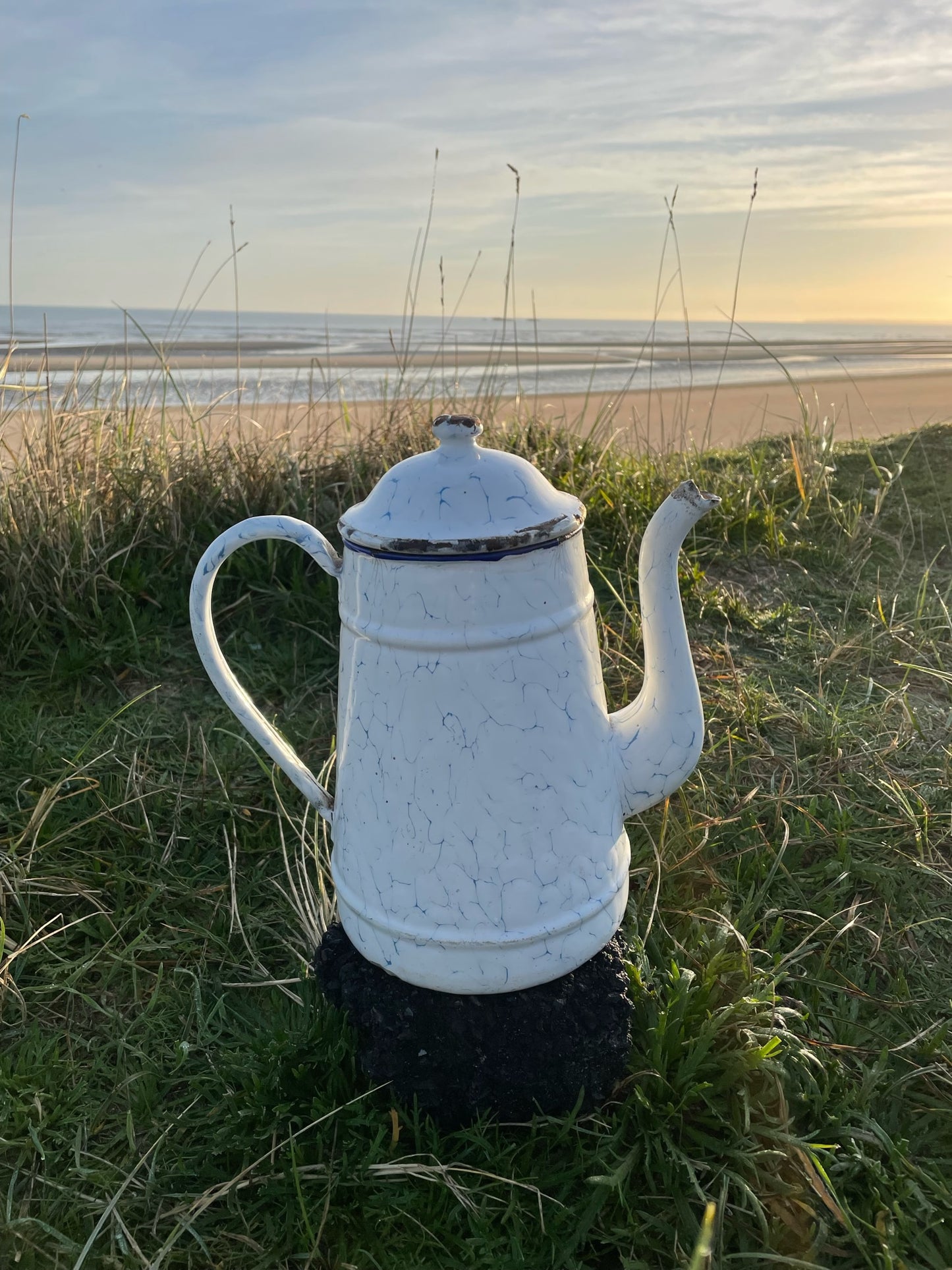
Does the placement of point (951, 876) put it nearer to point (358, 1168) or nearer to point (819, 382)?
point (358, 1168)

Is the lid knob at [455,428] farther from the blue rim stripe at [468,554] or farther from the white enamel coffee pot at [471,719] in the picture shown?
the blue rim stripe at [468,554]

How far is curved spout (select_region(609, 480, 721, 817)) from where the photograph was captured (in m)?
1.48

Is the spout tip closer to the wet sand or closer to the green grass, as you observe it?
the green grass

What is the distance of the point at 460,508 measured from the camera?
1269mm

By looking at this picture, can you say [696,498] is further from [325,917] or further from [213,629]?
[325,917]

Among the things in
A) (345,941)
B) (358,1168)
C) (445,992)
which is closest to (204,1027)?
(345,941)

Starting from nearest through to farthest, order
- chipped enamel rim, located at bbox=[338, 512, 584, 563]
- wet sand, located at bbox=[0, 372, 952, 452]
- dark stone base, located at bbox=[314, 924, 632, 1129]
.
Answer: chipped enamel rim, located at bbox=[338, 512, 584, 563] → dark stone base, located at bbox=[314, 924, 632, 1129] → wet sand, located at bbox=[0, 372, 952, 452]

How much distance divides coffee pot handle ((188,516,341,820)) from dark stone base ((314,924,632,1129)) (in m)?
0.35

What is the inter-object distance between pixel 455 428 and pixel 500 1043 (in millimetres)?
968

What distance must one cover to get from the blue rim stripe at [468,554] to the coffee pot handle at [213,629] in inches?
4.7

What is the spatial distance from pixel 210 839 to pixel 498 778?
1.19 metres

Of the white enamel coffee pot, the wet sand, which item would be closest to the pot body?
the white enamel coffee pot

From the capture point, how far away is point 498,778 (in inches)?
51.2

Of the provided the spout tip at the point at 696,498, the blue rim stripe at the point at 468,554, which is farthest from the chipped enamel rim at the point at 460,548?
the spout tip at the point at 696,498
